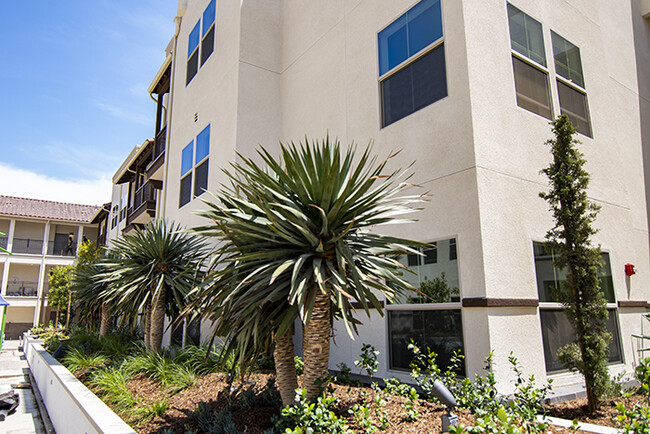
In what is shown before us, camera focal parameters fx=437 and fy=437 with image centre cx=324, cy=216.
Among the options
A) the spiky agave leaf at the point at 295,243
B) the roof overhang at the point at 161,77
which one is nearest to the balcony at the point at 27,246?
the roof overhang at the point at 161,77

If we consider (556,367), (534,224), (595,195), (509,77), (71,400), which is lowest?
(71,400)

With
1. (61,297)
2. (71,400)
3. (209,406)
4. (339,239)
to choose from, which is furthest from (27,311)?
(339,239)

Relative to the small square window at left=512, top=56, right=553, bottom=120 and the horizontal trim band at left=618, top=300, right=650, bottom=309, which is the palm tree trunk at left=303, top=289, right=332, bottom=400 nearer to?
the small square window at left=512, top=56, right=553, bottom=120

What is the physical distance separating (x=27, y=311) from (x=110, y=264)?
110ft

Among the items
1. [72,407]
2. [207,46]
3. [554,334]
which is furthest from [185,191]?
[554,334]

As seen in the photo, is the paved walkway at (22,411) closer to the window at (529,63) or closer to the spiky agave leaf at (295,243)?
the spiky agave leaf at (295,243)

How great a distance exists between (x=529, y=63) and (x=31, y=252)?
3985 centimetres

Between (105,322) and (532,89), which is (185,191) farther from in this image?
(532,89)

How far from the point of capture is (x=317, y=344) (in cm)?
457

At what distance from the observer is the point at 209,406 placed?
5.62m

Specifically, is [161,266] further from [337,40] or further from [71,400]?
[337,40]

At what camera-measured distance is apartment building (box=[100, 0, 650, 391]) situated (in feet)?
19.9

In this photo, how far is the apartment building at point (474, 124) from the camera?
6062mm

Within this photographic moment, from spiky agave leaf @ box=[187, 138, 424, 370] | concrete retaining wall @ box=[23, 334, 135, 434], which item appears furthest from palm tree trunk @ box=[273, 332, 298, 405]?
concrete retaining wall @ box=[23, 334, 135, 434]
